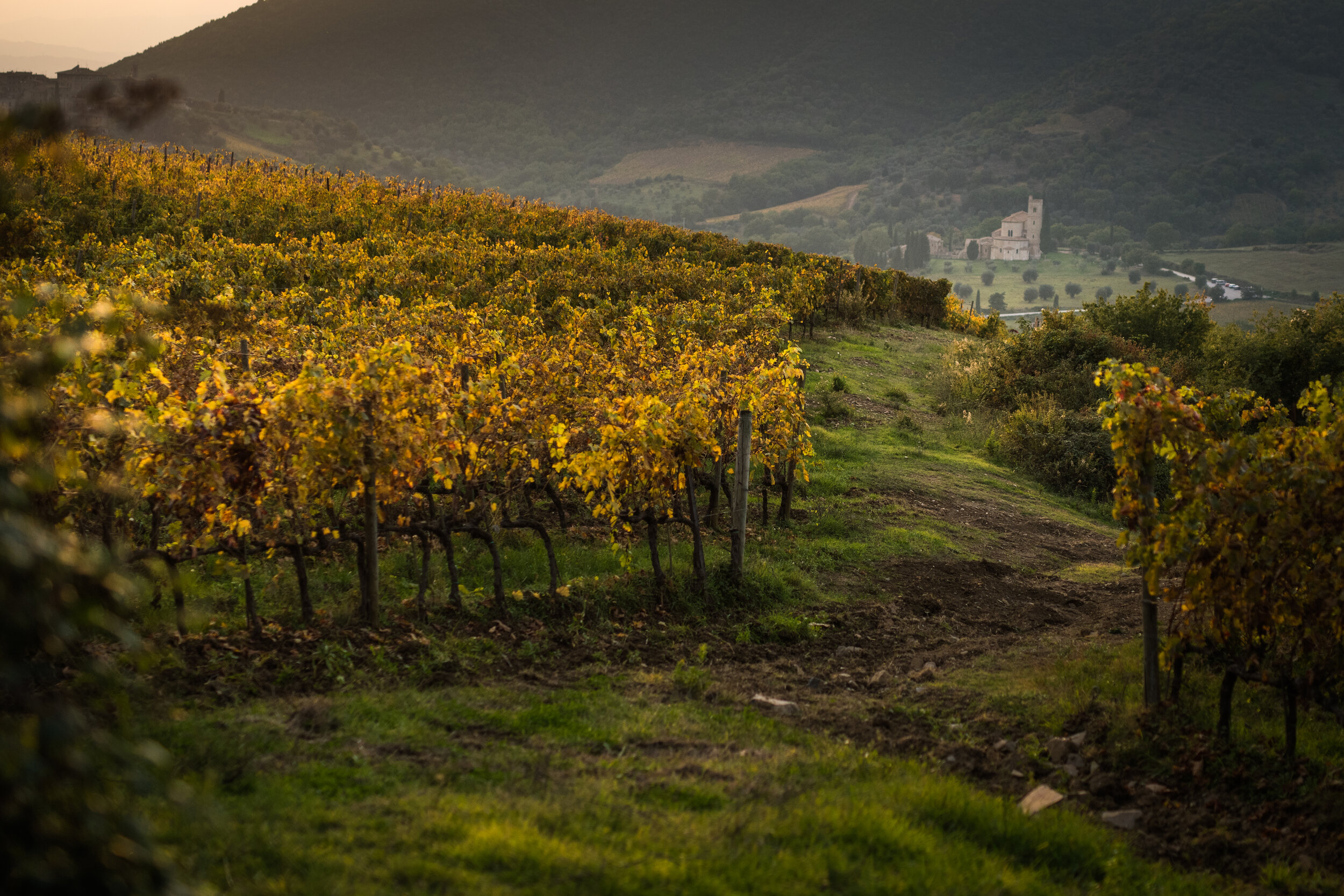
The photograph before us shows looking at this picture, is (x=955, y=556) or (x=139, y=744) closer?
(x=139, y=744)

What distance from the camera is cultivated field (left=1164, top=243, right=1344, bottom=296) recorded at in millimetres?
128500

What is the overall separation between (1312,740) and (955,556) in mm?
6563

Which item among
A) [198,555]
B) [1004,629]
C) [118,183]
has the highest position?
[118,183]

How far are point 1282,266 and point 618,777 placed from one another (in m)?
175

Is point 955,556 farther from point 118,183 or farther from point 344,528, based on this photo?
point 118,183

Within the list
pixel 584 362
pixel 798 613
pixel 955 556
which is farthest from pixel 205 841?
pixel 955 556

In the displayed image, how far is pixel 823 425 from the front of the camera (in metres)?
21.4

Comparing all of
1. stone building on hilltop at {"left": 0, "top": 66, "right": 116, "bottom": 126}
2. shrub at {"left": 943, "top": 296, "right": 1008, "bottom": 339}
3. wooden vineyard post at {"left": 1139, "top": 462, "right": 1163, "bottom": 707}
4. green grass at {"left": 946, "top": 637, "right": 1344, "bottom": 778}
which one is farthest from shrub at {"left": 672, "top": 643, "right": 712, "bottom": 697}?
stone building on hilltop at {"left": 0, "top": 66, "right": 116, "bottom": 126}

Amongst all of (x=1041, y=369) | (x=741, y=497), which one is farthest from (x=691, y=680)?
(x=1041, y=369)

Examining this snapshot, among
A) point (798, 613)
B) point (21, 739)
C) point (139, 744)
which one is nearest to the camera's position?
point (21, 739)

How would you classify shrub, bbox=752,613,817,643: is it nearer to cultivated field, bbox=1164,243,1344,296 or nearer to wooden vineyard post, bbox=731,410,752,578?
wooden vineyard post, bbox=731,410,752,578

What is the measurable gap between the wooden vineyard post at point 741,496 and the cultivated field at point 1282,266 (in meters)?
138

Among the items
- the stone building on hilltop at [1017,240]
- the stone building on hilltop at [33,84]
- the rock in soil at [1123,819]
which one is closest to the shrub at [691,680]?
the rock in soil at [1123,819]

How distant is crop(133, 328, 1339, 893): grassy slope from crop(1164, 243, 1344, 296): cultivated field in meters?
141
